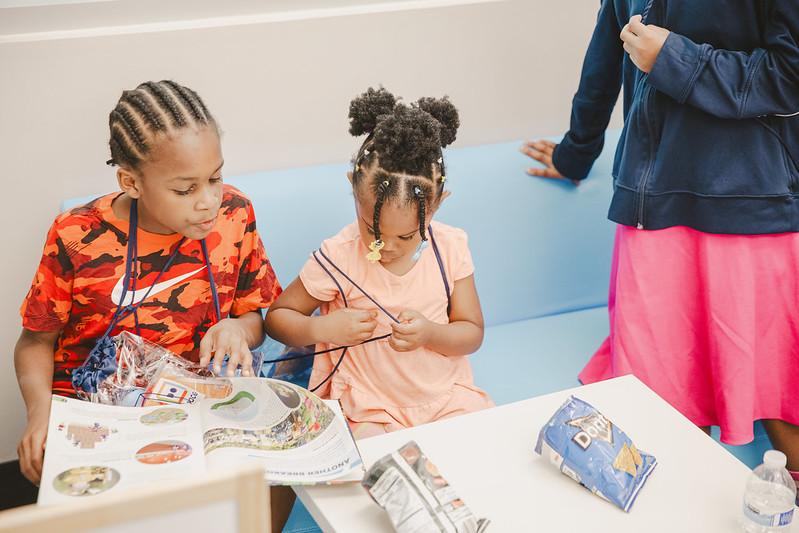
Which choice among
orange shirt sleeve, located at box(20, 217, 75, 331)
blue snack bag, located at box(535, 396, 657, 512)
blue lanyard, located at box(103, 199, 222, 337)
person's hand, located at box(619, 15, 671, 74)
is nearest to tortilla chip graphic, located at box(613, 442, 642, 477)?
blue snack bag, located at box(535, 396, 657, 512)

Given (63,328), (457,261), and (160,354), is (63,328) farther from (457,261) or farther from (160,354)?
(457,261)

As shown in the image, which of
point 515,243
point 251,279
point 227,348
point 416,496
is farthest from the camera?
point 515,243

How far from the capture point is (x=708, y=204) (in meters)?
1.88

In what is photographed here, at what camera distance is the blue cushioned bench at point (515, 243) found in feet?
7.20

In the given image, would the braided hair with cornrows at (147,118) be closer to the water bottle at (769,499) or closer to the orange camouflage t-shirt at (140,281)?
the orange camouflage t-shirt at (140,281)

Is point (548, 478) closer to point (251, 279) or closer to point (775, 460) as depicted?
point (775, 460)

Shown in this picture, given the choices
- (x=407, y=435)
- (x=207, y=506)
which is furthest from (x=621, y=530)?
(x=207, y=506)

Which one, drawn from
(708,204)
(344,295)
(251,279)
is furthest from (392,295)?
(708,204)

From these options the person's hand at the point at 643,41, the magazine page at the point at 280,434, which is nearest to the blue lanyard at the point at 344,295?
the magazine page at the point at 280,434

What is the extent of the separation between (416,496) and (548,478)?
267 millimetres

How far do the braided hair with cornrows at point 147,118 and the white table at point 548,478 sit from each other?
69 cm

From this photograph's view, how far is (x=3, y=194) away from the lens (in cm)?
214

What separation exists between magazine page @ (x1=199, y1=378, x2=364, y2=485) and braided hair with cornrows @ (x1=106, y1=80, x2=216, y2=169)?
1.57 feet

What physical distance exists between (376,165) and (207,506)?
3.16 ft
